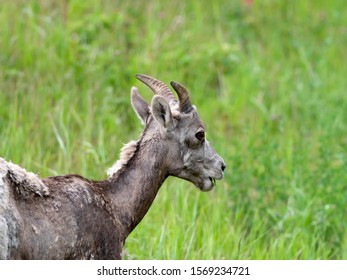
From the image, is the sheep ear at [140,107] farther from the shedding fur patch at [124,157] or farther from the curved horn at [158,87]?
the shedding fur patch at [124,157]

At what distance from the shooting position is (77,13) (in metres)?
11.9

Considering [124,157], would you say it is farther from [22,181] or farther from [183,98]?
[22,181]

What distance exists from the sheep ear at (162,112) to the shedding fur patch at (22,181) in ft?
3.51

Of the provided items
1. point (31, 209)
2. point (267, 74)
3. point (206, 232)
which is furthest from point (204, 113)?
point (31, 209)

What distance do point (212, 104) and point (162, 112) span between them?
501 cm

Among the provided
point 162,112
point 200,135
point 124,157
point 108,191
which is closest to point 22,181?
point 108,191

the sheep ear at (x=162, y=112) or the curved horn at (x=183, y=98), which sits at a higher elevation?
the curved horn at (x=183, y=98)

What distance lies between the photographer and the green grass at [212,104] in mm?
8758

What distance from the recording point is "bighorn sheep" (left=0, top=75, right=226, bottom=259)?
5.89m

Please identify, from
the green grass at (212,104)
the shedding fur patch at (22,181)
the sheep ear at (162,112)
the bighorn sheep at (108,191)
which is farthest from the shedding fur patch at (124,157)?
the green grass at (212,104)

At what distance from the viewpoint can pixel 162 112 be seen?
6.82 metres

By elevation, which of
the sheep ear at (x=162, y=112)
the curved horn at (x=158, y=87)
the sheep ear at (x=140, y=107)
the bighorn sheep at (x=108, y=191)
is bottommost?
the bighorn sheep at (x=108, y=191)

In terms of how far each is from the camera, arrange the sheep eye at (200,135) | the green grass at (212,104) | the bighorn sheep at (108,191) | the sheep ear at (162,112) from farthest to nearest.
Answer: the green grass at (212,104) < the sheep eye at (200,135) < the sheep ear at (162,112) < the bighorn sheep at (108,191)
